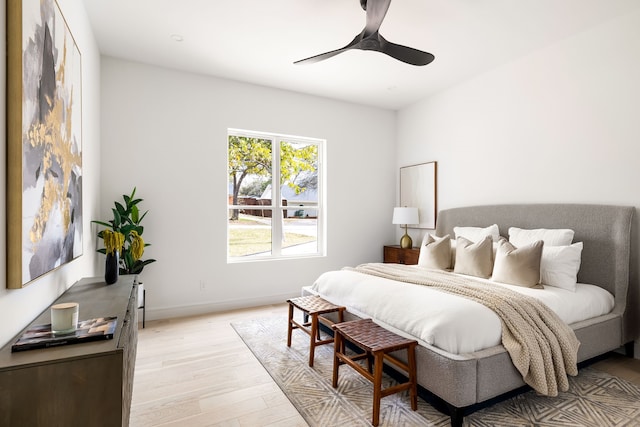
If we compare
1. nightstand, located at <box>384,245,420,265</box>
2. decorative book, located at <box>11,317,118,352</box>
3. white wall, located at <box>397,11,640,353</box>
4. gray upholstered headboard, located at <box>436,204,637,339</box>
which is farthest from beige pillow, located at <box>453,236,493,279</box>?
decorative book, located at <box>11,317,118,352</box>

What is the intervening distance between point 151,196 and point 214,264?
1.07m

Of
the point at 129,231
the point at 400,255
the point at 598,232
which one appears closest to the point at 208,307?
the point at 129,231

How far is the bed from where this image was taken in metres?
1.91

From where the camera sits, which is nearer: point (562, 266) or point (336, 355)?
point (336, 355)

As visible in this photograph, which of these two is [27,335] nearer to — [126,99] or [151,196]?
[151,196]

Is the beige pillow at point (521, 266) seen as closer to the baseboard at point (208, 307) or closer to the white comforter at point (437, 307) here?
the white comforter at point (437, 307)

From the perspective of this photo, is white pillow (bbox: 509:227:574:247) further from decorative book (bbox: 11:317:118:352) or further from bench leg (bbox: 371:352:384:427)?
decorative book (bbox: 11:317:118:352)

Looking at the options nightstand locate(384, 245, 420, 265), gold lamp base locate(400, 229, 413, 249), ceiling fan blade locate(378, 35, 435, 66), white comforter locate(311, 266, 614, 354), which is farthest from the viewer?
gold lamp base locate(400, 229, 413, 249)

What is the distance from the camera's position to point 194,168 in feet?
13.3

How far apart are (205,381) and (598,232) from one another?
3.45m

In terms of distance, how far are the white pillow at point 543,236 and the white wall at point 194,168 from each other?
234 cm

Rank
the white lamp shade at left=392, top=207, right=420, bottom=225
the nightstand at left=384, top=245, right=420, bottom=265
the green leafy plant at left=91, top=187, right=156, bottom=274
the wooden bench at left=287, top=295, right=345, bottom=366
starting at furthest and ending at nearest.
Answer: the white lamp shade at left=392, top=207, right=420, bottom=225 → the nightstand at left=384, top=245, right=420, bottom=265 → the green leafy plant at left=91, top=187, right=156, bottom=274 → the wooden bench at left=287, top=295, right=345, bottom=366

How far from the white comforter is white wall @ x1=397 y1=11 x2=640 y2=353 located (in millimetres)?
773

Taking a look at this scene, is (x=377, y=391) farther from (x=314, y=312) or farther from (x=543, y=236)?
(x=543, y=236)
